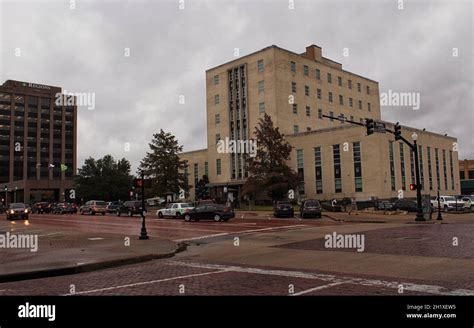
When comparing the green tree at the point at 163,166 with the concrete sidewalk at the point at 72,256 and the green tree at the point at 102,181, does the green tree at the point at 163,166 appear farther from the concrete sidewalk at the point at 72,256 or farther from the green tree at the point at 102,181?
the concrete sidewalk at the point at 72,256

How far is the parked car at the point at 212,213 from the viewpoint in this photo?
35281 mm

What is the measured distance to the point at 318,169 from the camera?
220ft

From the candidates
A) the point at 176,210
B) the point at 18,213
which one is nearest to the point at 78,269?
the point at 176,210

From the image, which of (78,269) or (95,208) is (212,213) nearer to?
(78,269)

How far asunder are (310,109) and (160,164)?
29.0 meters

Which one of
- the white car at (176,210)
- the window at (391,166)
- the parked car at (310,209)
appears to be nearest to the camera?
the parked car at (310,209)

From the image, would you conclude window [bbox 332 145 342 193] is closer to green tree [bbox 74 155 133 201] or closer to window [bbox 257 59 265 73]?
window [bbox 257 59 265 73]

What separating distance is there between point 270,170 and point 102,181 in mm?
53167

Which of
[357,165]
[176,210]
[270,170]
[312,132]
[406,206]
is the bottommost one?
[406,206]

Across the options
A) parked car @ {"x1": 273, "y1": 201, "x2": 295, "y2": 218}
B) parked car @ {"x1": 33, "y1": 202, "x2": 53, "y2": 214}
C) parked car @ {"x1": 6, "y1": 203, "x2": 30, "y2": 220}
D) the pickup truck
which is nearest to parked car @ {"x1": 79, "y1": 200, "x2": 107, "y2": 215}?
parked car @ {"x1": 6, "y1": 203, "x2": 30, "y2": 220}

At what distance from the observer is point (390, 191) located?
2391 inches

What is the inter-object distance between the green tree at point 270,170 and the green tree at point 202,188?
21513mm

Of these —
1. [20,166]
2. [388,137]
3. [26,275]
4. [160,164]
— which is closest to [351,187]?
[388,137]

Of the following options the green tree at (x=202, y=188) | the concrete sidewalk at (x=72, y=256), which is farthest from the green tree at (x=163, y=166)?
the concrete sidewalk at (x=72, y=256)
